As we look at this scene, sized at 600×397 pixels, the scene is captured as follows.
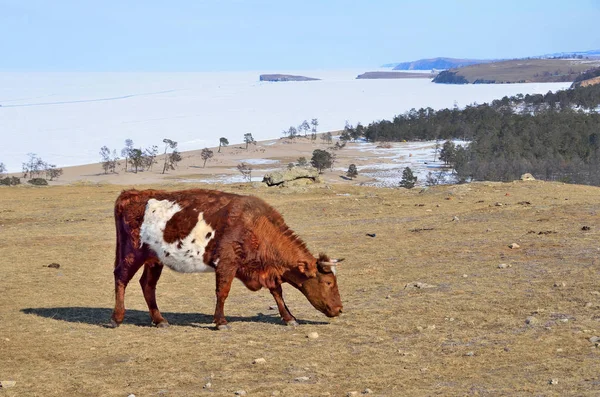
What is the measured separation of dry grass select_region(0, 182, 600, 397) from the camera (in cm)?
769

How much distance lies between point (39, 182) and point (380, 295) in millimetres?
34811

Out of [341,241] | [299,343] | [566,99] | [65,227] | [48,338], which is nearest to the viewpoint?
[299,343]

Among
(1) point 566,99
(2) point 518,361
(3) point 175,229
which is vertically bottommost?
(2) point 518,361

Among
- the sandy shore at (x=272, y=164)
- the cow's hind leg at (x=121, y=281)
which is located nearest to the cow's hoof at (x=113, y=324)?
the cow's hind leg at (x=121, y=281)

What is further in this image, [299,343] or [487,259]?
[487,259]

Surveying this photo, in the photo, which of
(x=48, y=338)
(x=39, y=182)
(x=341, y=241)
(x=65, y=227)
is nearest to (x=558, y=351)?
(x=48, y=338)

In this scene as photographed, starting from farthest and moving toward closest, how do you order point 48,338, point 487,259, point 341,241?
1. point 341,241
2. point 487,259
3. point 48,338

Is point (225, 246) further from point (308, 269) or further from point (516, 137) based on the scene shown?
point (516, 137)

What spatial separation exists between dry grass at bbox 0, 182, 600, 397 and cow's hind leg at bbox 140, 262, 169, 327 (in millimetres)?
164

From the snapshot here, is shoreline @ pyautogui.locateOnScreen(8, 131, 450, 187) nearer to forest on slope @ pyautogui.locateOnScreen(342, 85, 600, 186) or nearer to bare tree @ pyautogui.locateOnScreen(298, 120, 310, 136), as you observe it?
forest on slope @ pyautogui.locateOnScreen(342, 85, 600, 186)

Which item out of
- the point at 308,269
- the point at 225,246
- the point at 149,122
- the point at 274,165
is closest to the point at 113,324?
the point at 225,246

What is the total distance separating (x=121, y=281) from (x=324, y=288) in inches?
109

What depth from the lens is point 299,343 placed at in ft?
30.1

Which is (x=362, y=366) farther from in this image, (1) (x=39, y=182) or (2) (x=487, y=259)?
(1) (x=39, y=182)
